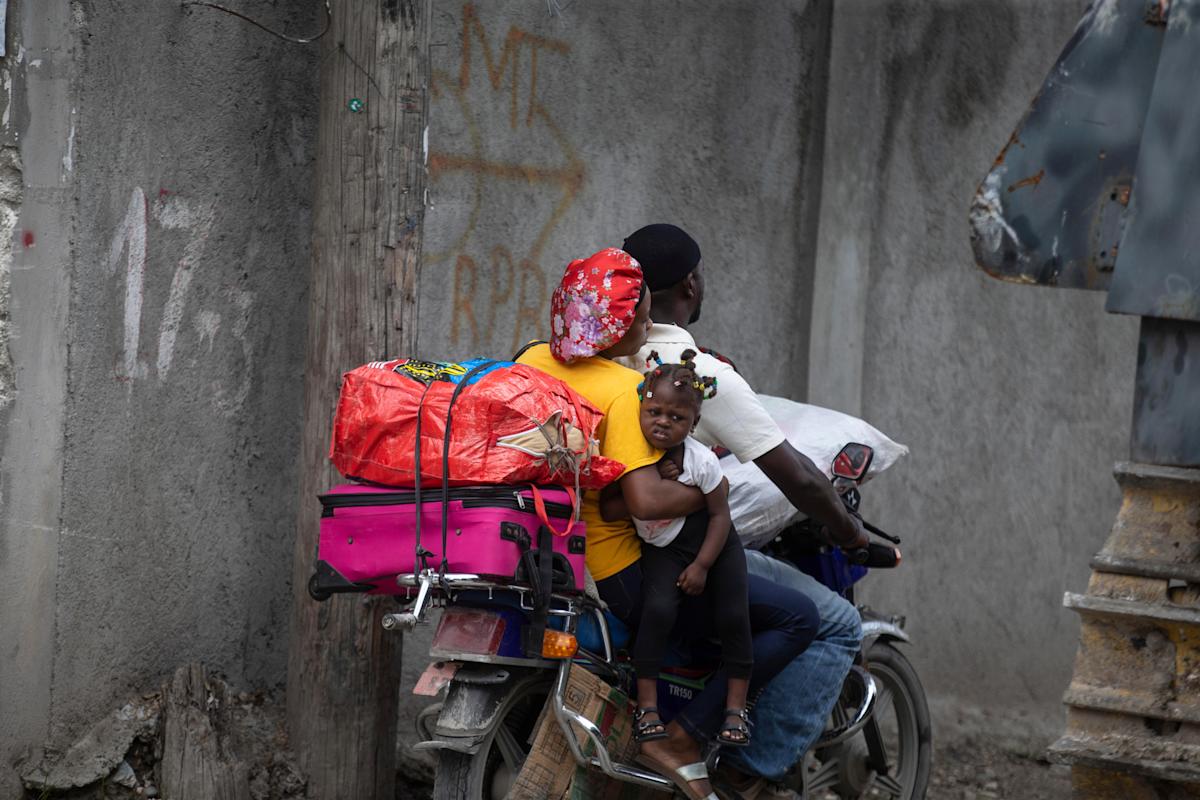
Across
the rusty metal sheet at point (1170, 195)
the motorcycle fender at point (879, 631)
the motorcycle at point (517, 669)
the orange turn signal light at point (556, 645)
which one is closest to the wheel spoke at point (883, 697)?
the motorcycle fender at point (879, 631)

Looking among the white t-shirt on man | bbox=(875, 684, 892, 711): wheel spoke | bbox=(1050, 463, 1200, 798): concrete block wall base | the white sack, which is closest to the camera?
bbox=(1050, 463, 1200, 798): concrete block wall base

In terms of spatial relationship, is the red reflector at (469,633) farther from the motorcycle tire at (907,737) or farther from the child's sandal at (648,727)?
the motorcycle tire at (907,737)

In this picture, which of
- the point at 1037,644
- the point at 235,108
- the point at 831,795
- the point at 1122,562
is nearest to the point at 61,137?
the point at 235,108

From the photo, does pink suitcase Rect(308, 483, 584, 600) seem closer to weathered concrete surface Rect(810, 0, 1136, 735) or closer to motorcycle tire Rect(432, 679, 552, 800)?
motorcycle tire Rect(432, 679, 552, 800)

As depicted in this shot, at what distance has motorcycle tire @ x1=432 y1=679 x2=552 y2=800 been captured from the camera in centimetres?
347

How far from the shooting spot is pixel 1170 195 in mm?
2486

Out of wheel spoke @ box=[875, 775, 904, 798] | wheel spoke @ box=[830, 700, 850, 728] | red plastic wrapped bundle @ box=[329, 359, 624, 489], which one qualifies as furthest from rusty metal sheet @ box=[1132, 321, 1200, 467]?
wheel spoke @ box=[875, 775, 904, 798]

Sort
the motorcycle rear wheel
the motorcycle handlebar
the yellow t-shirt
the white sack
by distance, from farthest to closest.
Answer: the motorcycle rear wheel → the motorcycle handlebar → the white sack → the yellow t-shirt

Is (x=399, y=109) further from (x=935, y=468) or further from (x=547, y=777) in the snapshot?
(x=935, y=468)

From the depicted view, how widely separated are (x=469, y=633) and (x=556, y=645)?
20 cm

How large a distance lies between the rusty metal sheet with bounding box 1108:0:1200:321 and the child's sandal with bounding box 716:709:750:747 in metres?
1.66

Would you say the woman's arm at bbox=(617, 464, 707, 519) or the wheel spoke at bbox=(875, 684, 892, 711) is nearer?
the woman's arm at bbox=(617, 464, 707, 519)

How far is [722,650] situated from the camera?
3816 mm

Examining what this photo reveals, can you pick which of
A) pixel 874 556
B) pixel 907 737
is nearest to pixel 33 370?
pixel 874 556
